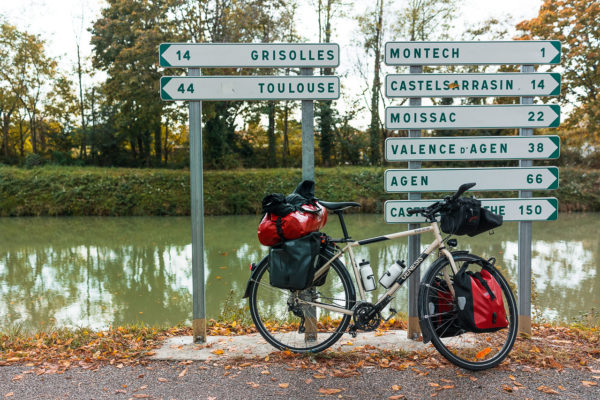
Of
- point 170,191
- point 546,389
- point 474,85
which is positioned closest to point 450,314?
point 546,389

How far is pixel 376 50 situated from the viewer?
2217 centimetres

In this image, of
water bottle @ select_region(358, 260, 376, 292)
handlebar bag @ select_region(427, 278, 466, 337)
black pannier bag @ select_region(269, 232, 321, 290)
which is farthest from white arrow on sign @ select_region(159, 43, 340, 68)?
handlebar bag @ select_region(427, 278, 466, 337)

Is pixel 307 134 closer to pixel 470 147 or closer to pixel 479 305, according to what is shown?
pixel 470 147

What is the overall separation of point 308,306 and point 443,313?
34.5 inches

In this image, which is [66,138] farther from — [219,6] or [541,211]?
[541,211]

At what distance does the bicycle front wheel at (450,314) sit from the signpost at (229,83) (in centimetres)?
112

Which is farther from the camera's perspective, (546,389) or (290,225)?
(290,225)

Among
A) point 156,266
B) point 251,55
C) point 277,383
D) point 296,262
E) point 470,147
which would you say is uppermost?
point 251,55

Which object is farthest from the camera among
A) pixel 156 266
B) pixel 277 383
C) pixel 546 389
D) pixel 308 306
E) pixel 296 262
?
pixel 156 266

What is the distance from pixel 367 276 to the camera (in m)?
3.13

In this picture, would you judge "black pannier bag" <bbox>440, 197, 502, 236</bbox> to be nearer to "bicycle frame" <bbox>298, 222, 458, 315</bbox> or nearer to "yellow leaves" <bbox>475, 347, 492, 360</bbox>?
"bicycle frame" <bbox>298, 222, 458, 315</bbox>

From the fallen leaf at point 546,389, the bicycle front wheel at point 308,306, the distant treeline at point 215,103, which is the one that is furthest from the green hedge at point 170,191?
the fallen leaf at point 546,389

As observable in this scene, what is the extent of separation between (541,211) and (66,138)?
90.2 feet

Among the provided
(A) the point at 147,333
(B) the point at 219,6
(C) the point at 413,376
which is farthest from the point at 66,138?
(C) the point at 413,376
